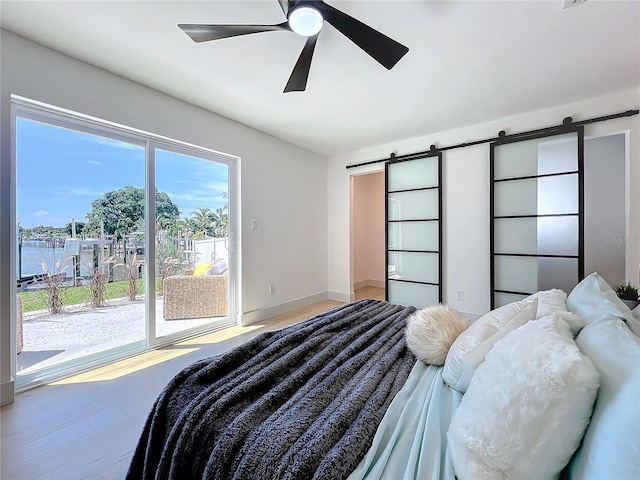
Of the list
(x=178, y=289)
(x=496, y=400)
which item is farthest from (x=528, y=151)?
(x=178, y=289)

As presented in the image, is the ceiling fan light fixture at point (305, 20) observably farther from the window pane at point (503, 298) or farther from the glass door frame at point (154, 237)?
the window pane at point (503, 298)

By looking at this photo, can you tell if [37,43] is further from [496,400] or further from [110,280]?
[496,400]

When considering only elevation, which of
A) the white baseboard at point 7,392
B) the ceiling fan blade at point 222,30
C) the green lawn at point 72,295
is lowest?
the white baseboard at point 7,392

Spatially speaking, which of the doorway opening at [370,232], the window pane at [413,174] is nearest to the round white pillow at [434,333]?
the window pane at [413,174]

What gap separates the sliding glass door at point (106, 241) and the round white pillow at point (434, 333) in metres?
2.61

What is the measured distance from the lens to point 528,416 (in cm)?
64

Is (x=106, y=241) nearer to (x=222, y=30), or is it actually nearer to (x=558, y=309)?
(x=222, y=30)

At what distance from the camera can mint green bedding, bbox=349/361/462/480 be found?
0.74m

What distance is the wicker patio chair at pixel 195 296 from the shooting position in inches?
120

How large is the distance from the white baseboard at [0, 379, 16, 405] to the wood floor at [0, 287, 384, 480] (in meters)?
0.05

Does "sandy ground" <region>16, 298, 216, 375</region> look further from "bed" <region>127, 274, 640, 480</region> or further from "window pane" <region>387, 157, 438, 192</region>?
"window pane" <region>387, 157, 438, 192</region>

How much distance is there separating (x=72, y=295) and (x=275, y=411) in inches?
98.3

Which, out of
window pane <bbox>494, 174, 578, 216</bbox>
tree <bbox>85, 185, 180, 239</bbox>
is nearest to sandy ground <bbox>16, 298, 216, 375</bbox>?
tree <bbox>85, 185, 180, 239</bbox>

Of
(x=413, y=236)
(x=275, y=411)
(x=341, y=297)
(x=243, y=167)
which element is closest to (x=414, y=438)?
(x=275, y=411)
